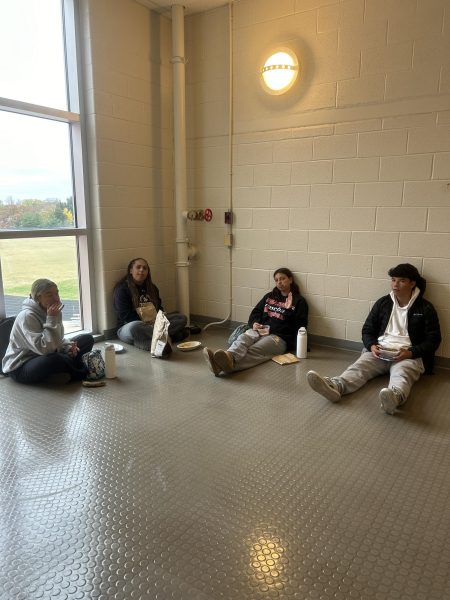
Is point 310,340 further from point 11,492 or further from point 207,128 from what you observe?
point 11,492

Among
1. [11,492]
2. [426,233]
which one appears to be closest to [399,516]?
[11,492]

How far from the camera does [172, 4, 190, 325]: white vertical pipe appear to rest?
429cm

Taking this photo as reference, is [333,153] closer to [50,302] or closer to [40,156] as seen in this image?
[40,156]

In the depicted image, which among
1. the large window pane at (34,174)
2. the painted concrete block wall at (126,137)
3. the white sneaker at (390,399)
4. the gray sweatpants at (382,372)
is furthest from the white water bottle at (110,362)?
the white sneaker at (390,399)

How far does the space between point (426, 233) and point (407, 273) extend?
43 cm

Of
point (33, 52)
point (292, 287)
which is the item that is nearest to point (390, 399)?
point (292, 287)

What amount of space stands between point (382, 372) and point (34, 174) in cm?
316

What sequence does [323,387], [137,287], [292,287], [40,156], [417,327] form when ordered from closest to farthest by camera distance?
[323,387] → [417,327] → [40,156] → [292,287] → [137,287]

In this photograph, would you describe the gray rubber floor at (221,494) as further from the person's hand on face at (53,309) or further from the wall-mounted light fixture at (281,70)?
the wall-mounted light fixture at (281,70)

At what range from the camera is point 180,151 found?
14.9 ft

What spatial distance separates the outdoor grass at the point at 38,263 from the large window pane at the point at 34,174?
14cm

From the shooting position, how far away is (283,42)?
12.8 ft

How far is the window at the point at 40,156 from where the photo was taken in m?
3.46

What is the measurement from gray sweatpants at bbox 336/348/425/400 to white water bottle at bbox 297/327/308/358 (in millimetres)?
594
